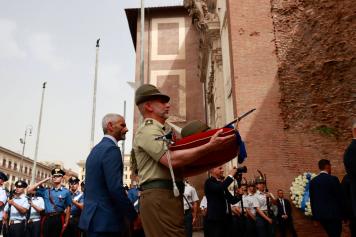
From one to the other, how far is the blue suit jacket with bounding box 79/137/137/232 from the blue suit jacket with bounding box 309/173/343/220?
478cm

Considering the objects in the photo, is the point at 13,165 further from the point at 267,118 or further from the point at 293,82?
the point at 293,82

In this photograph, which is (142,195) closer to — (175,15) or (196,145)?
(196,145)

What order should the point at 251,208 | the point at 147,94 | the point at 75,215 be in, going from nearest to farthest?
1. the point at 147,94
2. the point at 251,208
3. the point at 75,215

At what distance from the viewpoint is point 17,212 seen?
8.79 m

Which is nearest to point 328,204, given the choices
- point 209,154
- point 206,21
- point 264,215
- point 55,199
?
point 264,215

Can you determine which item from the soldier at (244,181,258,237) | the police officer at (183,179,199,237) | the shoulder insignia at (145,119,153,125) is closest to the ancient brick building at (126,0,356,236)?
the soldier at (244,181,258,237)

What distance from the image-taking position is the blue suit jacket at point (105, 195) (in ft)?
11.1

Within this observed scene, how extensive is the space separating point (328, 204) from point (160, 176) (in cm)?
497

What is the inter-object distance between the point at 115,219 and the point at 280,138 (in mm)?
9036

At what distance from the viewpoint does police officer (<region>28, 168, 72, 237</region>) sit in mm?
8969

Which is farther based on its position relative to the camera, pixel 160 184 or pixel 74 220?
pixel 74 220

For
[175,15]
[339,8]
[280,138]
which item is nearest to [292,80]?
[280,138]

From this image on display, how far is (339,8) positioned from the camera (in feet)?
41.6

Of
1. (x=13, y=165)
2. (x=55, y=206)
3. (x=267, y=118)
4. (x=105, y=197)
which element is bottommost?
(x=105, y=197)
